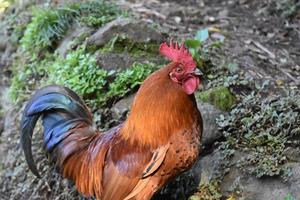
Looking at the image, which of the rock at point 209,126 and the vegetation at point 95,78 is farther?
the vegetation at point 95,78

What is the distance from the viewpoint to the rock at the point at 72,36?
18.6 feet

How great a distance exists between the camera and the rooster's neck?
362 cm

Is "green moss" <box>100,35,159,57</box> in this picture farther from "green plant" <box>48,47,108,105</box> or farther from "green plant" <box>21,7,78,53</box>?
"green plant" <box>21,7,78,53</box>

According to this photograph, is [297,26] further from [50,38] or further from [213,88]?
[50,38]

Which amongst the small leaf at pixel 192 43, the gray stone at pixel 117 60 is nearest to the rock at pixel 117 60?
the gray stone at pixel 117 60

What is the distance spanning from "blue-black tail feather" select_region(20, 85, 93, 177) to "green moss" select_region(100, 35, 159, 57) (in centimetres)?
114

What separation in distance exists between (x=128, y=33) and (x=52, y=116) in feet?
4.80

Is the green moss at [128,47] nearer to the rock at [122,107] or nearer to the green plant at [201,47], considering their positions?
the green plant at [201,47]

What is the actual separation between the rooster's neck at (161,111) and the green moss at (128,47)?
1.57 metres

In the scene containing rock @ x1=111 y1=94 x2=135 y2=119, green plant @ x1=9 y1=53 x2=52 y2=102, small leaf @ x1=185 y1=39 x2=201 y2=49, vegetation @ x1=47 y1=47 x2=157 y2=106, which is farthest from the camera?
green plant @ x1=9 y1=53 x2=52 y2=102

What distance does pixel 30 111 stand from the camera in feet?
13.2

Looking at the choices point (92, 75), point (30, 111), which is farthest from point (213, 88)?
point (30, 111)

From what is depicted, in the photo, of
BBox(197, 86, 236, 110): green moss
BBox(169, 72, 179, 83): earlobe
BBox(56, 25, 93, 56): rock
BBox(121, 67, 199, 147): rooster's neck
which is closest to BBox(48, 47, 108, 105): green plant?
BBox(56, 25, 93, 56): rock

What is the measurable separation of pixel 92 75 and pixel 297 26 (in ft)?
8.95
